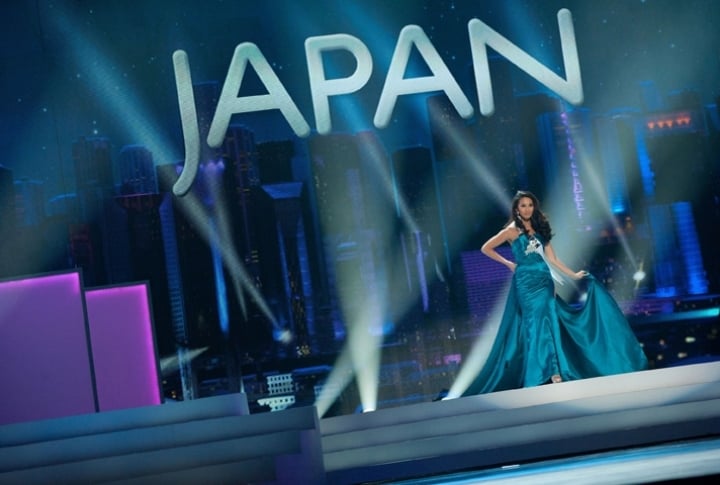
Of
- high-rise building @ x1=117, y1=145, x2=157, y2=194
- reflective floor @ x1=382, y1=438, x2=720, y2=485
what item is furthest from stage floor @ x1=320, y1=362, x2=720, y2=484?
high-rise building @ x1=117, y1=145, x2=157, y2=194

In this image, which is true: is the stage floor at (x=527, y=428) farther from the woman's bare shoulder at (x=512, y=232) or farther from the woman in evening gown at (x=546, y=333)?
the woman's bare shoulder at (x=512, y=232)

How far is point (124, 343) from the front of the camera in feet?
24.7

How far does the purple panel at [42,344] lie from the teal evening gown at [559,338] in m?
2.68

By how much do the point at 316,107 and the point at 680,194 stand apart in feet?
10.4

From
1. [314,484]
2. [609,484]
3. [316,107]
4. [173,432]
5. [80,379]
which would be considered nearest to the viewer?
[609,484]

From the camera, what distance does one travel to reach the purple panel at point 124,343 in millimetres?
7453

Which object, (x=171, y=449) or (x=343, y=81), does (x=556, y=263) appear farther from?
(x=171, y=449)

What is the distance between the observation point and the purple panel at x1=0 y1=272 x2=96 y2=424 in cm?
684

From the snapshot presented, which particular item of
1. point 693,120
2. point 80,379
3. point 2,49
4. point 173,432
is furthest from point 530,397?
point 2,49

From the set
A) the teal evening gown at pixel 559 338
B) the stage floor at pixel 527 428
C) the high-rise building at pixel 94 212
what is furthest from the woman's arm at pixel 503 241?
the high-rise building at pixel 94 212

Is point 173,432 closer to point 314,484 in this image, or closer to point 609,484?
point 314,484

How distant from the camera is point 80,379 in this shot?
6855 millimetres

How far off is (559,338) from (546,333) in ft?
0.29

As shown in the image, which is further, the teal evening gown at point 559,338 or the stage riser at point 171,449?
the teal evening gown at point 559,338
